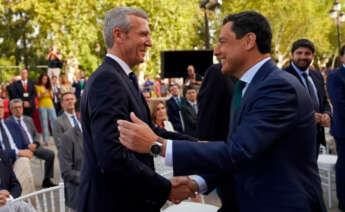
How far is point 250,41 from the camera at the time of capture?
7.00ft

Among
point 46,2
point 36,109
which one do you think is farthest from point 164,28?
point 36,109

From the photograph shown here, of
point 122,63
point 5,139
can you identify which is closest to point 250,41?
point 122,63

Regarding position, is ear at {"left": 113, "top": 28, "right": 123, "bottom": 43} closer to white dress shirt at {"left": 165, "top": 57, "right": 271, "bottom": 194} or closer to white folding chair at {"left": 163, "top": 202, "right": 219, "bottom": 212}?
white dress shirt at {"left": 165, "top": 57, "right": 271, "bottom": 194}

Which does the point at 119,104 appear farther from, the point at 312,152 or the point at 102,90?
the point at 312,152

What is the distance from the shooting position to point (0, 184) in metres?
4.80

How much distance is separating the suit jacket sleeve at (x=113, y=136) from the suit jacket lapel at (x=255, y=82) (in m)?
0.51

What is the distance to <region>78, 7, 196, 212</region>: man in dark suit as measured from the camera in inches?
85.4

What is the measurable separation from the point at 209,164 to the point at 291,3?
36.9 m

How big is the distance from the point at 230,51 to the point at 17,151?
5.17 m

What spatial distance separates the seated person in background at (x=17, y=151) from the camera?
19.1ft

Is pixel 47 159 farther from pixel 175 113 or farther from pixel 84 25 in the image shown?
pixel 84 25

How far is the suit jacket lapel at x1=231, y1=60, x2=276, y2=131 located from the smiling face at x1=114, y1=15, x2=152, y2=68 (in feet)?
2.32

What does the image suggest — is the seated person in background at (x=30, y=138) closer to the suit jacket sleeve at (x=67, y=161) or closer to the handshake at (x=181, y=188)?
the suit jacket sleeve at (x=67, y=161)

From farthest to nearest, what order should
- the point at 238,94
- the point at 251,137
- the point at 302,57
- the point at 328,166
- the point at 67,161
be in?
the point at 328,166 → the point at 302,57 → the point at 67,161 → the point at 238,94 → the point at 251,137
